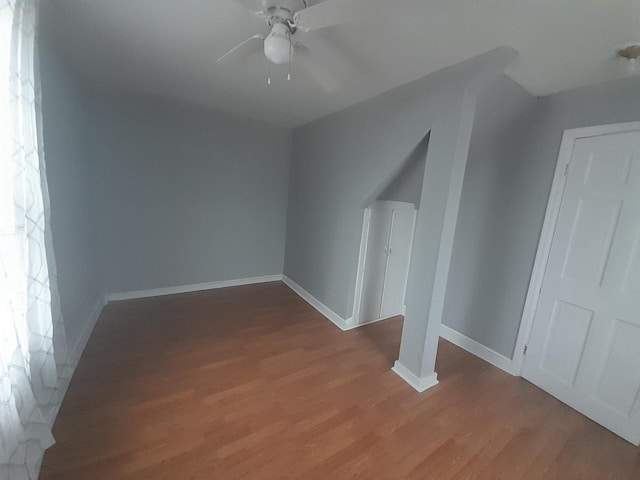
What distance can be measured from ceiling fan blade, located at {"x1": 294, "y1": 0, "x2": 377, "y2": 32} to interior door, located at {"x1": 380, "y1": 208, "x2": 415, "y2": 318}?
1927mm

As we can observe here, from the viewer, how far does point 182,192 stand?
10.2 ft

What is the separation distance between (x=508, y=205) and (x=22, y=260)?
121 inches

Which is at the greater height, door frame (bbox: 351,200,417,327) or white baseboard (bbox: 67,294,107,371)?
door frame (bbox: 351,200,417,327)

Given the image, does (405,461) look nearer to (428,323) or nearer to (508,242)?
(428,323)

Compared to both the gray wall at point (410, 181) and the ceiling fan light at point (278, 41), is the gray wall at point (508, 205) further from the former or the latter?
the ceiling fan light at point (278, 41)

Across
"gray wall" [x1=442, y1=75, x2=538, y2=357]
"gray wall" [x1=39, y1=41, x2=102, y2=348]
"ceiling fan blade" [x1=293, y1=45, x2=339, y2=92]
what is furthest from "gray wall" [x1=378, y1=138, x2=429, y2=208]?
"gray wall" [x1=39, y1=41, x2=102, y2=348]

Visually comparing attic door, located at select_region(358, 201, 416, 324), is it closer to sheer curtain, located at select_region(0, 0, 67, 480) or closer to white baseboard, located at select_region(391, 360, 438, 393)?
white baseboard, located at select_region(391, 360, 438, 393)

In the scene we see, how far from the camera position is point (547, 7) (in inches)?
43.1

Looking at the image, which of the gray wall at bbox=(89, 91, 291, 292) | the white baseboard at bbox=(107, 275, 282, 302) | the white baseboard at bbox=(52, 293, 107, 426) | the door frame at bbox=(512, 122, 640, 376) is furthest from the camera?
the white baseboard at bbox=(107, 275, 282, 302)

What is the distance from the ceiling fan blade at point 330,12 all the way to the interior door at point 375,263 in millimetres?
1674

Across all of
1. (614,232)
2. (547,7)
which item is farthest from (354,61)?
(614,232)

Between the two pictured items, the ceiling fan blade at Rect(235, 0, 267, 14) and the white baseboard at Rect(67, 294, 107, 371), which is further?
the white baseboard at Rect(67, 294, 107, 371)

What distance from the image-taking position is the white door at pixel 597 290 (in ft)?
5.23

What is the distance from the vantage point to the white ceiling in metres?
1.17
